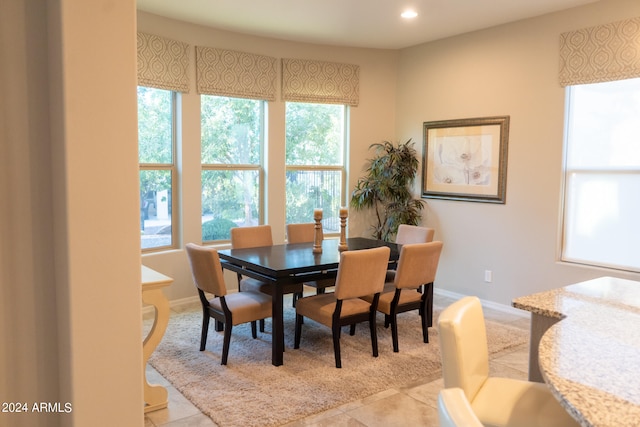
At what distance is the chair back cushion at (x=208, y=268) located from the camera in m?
3.40

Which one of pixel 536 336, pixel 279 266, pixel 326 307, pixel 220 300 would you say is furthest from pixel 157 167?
pixel 536 336

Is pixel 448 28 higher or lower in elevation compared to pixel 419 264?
higher

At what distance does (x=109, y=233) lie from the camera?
207cm

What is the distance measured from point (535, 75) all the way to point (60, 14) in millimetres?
4174

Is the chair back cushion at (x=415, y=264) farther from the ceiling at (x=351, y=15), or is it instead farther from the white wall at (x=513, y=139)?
the ceiling at (x=351, y=15)

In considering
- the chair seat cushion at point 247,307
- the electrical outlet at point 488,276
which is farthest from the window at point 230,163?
the electrical outlet at point 488,276

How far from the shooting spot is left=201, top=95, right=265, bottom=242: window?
529 centimetres

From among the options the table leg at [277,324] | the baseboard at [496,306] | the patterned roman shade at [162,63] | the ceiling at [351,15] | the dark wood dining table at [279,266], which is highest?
the ceiling at [351,15]

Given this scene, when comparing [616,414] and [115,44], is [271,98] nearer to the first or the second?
[115,44]

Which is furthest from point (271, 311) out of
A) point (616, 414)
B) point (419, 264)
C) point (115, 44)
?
point (616, 414)

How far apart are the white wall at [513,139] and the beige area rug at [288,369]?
2.56 feet

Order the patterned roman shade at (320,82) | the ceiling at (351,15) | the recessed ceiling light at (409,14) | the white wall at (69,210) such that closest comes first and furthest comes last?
the white wall at (69,210)
the ceiling at (351,15)
the recessed ceiling light at (409,14)
the patterned roman shade at (320,82)

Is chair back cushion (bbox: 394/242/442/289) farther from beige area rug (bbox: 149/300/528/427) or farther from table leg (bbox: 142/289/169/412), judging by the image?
table leg (bbox: 142/289/169/412)

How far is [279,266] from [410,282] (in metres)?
1.06
